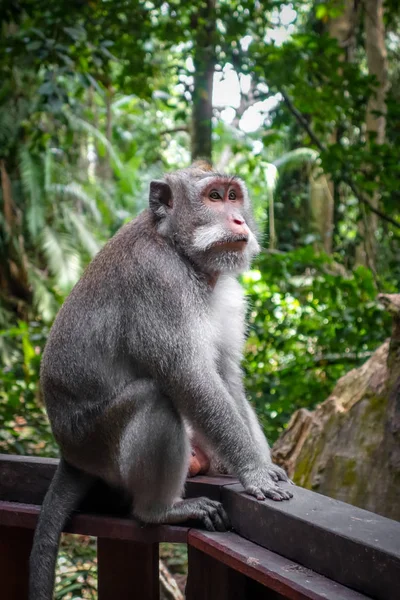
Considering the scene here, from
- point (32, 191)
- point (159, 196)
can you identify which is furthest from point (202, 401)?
point (32, 191)

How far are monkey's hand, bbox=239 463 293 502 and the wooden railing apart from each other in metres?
0.04

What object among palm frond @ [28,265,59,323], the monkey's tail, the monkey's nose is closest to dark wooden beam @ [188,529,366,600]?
the monkey's tail

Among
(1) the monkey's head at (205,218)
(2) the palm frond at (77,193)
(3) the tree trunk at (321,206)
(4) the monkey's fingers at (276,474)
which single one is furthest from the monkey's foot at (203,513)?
(3) the tree trunk at (321,206)

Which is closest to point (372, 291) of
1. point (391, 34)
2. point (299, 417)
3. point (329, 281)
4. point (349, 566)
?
point (329, 281)

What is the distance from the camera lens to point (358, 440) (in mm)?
3605

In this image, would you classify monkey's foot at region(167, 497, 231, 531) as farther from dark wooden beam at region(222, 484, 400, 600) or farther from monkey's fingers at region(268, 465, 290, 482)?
monkey's fingers at region(268, 465, 290, 482)

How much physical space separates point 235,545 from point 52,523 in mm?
691

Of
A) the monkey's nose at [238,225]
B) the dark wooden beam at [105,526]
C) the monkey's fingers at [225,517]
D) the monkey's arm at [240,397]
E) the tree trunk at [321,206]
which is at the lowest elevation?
the dark wooden beam at [105,526]

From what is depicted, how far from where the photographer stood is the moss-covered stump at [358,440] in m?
3.24

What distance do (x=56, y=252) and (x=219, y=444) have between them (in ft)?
31.1

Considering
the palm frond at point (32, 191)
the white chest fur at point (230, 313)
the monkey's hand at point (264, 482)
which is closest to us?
the monkey's hand at point (264, 482)

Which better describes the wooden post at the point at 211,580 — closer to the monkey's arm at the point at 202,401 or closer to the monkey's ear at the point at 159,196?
the monkey's arm at the point at 202,401

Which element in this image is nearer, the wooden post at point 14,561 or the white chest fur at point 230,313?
the wooden post at point 14,561

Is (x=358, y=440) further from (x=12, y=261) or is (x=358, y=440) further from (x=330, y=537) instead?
(x=12, y=261)
